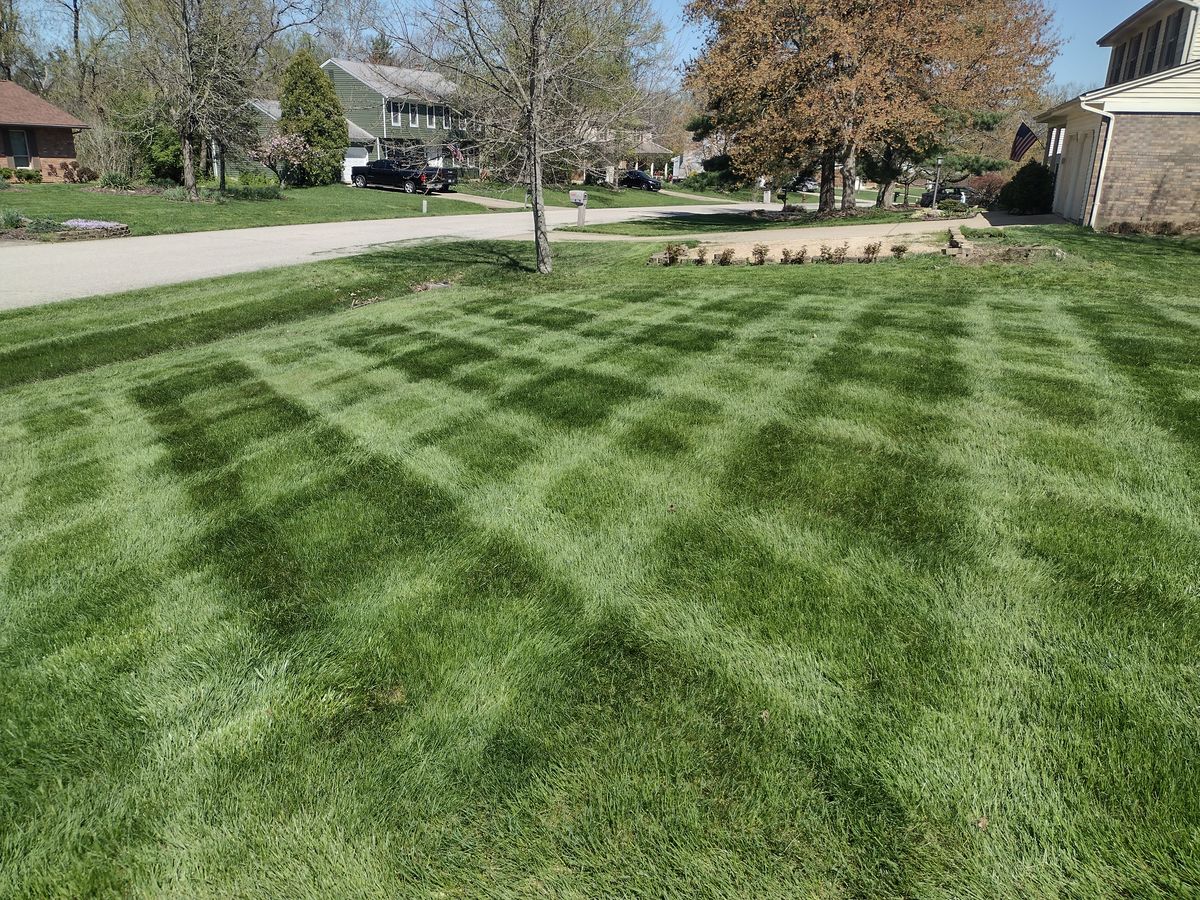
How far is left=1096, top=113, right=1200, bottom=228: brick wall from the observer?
1569 cm

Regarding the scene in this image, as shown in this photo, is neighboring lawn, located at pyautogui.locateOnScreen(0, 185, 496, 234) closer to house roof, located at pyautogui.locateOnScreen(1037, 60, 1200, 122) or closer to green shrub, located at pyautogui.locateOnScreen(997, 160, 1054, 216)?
green shrub, located at pyautogui.locateOnScreen(997, 160, 1054, 216)

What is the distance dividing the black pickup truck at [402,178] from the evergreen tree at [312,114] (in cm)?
161

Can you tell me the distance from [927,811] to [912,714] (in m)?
0.34

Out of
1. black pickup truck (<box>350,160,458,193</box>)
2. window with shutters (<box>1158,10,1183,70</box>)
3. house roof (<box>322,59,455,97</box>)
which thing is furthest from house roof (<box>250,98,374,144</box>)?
window with shutters (<box>1158,10,1183,70</box>)

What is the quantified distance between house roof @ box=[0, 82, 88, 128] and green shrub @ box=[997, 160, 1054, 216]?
37.0 m

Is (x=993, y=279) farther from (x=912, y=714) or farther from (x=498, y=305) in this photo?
(x=912, y=714)

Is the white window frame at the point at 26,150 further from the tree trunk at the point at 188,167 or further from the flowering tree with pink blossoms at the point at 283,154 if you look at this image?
the tree trunk at the point at 188,167

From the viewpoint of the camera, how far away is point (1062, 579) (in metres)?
2.86

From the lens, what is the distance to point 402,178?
34.8m

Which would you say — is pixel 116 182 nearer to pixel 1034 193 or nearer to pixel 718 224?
pixel 718 224

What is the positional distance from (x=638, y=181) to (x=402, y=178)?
1666 cm

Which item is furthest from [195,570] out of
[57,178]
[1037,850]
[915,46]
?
[57,178]

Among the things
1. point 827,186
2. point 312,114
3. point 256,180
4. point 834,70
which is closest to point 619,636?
point 834,70

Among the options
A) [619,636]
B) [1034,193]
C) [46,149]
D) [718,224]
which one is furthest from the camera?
[46,149]
